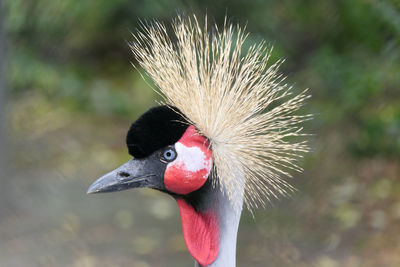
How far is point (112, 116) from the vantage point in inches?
171

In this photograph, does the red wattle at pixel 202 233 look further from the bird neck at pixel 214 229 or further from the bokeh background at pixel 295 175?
the bokeh background at pixel 295 175

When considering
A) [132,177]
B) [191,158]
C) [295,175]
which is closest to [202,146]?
[191,158]

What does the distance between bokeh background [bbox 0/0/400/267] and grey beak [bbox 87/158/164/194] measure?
651 millimetres

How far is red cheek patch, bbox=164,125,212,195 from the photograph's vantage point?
1125 mm

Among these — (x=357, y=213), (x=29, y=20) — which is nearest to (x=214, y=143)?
(x=357, y=213)

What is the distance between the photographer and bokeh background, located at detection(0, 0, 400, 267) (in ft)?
7.58

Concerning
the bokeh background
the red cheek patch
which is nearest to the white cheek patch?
the red cheek patch

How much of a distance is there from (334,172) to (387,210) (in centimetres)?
41

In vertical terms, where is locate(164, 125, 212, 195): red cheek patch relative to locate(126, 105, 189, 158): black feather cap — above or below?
below

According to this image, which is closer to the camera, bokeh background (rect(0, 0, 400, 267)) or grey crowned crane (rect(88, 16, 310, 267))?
grey crowned crane (rect(88, 16, 310, 267))

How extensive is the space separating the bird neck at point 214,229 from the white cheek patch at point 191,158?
67 mm

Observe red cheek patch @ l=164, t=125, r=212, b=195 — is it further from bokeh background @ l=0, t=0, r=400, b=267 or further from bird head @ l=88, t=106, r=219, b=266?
bokeh background @ l=0, t=0, r=400, b=267

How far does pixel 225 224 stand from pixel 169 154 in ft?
0.59

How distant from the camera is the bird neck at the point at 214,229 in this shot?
46.2 inches
